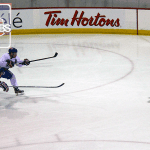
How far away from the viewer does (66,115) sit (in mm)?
4715

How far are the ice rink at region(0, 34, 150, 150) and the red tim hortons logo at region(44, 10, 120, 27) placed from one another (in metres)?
4.24

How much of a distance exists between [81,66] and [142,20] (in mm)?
6013

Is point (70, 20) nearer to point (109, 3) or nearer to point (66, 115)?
point (109, 3)

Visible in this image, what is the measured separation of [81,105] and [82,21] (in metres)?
9.62

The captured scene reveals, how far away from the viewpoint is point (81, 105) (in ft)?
17.0

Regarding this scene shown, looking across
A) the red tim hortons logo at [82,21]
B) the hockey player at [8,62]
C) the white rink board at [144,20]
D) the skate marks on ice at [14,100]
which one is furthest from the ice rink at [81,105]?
the red tim hortons logo at [82,21]

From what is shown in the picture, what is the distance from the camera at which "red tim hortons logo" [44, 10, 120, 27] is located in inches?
555

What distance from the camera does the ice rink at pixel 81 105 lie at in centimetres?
383

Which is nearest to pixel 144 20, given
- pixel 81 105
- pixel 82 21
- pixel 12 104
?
pixel 82 21

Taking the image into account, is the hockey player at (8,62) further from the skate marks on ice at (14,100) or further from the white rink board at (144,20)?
the white rink board at (144,20)

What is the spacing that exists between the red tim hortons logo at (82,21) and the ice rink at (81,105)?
424cm

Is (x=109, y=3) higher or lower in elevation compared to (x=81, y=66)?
higher

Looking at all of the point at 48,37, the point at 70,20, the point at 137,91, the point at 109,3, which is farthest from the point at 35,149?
the point at 109,3

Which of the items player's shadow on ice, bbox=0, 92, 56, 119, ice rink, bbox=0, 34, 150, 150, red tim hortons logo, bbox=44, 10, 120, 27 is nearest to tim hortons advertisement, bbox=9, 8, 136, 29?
red tim hortons logo, bbox=44, 10, 120, 27
